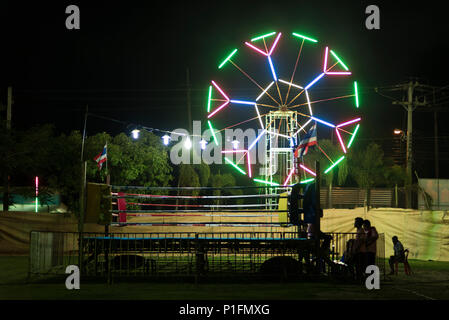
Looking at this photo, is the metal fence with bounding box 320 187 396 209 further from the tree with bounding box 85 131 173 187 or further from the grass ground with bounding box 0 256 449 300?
the grass ground with bounding box 0 256 449 300

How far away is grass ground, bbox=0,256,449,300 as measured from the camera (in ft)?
29.4

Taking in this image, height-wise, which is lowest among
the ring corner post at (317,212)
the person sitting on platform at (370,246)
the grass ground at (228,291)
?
the grass ground at (228,291)

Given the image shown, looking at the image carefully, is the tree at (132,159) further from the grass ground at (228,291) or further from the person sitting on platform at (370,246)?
the person sitting on platform at (370,246)

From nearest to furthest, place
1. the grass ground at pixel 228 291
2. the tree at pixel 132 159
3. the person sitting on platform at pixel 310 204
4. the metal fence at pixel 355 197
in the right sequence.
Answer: the grass ground at pixel 228 291
the person sitting on platform at pixel 310 204
the tree at pixel 132 159
the metal fence at pixel 355 197

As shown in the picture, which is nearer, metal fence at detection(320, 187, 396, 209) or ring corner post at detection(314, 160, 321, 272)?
ring corner post at detection(314, 160, 321, 272)

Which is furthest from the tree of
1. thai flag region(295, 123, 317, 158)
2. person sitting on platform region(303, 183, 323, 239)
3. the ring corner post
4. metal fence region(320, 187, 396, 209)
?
the ring corner post

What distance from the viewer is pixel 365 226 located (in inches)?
445

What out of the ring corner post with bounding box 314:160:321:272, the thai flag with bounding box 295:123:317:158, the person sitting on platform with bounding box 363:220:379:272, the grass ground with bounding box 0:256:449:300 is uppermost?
the thai flag with bounding box 295:123:317:158

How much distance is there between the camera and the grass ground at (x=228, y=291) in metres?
8.96

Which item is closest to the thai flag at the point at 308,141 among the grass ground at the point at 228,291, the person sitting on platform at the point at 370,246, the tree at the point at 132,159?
the person sitting on platform at the point at 370,246

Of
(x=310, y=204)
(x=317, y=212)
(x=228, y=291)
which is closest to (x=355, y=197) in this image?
(x=310, y=204)
